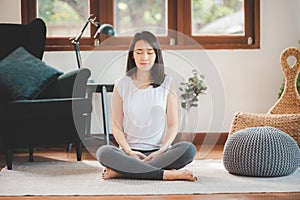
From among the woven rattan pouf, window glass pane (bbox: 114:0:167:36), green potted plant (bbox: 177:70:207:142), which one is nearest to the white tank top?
the woven rattan pouf

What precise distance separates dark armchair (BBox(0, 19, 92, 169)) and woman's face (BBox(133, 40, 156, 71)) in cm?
64

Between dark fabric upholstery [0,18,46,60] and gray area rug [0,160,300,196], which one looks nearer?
gray area rug [0,160,300,196]

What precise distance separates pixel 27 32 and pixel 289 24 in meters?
1.91

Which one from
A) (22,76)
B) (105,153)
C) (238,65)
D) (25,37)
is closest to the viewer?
(105,153)

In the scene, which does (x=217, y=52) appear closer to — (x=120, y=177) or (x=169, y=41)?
(x=169, y=41)

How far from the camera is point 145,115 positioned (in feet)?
10.4

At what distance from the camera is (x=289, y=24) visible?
4.63 metres

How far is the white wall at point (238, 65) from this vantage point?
462cm

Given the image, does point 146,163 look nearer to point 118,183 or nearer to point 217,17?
point 118,183

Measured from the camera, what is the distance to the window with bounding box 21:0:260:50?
4637 mm

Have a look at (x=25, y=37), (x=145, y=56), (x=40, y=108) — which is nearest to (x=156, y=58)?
(x=145, y=56)

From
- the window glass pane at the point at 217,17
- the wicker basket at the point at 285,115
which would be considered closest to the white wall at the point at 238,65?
the window glass pane at the point at 217,17

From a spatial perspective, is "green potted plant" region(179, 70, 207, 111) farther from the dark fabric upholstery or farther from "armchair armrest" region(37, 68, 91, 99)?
the dark fabric upholstery

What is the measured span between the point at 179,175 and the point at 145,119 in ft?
1.14
